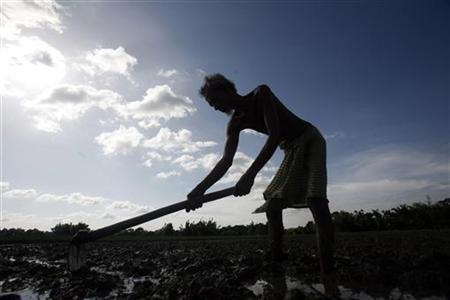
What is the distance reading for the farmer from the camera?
349 centimetres

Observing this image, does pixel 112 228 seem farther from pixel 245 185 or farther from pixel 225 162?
pixel 245 185

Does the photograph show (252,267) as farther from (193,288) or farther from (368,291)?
(368,291)

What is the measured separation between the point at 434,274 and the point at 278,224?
1.54 m

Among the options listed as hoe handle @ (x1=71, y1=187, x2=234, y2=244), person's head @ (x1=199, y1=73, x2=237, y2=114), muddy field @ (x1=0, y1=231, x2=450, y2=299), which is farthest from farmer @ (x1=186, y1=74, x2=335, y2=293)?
muddy field @ (x1=0, y1=231, x2=450, y2=299)

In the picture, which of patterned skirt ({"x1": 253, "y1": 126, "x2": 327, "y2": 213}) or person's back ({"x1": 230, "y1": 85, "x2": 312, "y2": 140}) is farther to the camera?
person's back ({"x1": 230, "y1": 85, "x2": 312, "y2": 140})

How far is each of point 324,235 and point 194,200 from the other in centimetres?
142

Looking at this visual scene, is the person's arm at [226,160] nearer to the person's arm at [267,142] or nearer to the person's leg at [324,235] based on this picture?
the person's arm at [267,142]

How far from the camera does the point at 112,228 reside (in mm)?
4176

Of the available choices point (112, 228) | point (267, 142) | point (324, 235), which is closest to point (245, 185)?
point (267, 142)

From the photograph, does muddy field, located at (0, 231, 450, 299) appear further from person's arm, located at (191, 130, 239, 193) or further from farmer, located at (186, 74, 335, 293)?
person's arm, located at (191, 130, 239, 193)

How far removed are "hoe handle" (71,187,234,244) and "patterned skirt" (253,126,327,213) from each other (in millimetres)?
562

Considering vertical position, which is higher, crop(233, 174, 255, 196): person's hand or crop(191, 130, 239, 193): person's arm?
crop(191, 130, 239, 193): person's arm

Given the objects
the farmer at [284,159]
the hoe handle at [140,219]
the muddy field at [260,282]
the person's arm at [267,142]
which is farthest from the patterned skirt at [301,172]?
the muddy field at [260,282]

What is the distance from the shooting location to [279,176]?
401cm
